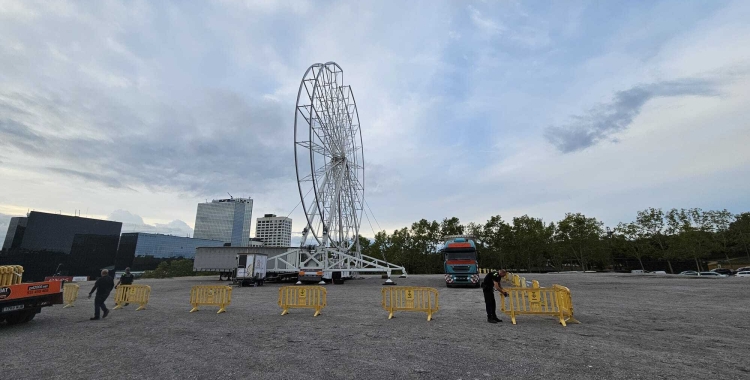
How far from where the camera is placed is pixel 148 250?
125188 mm

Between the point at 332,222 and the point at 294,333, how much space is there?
22.4 metres

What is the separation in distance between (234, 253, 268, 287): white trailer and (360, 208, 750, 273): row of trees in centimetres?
4748

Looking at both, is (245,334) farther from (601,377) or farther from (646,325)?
(646,325)

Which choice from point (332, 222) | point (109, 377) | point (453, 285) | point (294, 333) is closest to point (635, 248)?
point (453, 285)

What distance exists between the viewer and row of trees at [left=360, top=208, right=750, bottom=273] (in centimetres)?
5959

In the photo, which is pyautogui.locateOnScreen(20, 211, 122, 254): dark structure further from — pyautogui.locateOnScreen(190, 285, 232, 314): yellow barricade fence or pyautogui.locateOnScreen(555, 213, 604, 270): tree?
pyautogui.locateOnScreen(555, 213, 604, 270): tree

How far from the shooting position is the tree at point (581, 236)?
6700 cm

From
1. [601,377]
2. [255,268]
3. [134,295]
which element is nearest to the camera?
[601,377]

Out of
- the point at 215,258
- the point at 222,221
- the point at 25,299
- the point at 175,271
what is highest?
the point at 222,221

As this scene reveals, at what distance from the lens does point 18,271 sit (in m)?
11.5

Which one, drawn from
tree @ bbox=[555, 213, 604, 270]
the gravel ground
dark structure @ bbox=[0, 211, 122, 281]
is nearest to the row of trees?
tree @ bbox=[555, 213, 604, 270]

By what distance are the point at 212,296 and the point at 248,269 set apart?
15.8m

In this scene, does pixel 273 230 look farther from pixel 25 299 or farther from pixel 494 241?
pixel 25 299

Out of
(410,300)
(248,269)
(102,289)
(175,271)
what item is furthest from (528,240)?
(175,271)
